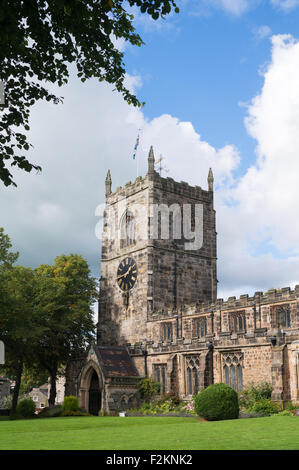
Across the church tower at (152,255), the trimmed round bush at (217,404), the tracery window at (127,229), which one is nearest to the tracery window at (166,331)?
the church tower at (152,255)

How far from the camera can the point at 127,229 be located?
54469 mm

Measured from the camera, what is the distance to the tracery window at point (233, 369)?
34.7 metres

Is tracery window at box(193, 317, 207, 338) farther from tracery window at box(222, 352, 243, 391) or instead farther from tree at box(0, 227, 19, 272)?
tree at box(0, 227, 19, 272)

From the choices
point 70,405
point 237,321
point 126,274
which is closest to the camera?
point 70,405

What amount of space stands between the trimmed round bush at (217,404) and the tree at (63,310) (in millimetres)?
18756

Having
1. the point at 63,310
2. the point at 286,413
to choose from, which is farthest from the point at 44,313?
the point at 286,413

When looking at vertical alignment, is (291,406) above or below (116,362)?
below

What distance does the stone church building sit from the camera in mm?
34528

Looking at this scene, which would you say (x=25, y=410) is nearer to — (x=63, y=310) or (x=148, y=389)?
(x=148, y=389)

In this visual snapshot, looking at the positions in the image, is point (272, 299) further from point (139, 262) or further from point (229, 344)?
point (139, 262)

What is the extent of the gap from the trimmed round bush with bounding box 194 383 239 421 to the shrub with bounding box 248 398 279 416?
2.78m

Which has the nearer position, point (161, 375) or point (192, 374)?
point (192, 374)

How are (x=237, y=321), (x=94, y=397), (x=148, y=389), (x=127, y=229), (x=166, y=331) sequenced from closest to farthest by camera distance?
(x=237, y=321) → (x=148, y=389) → (x=94, y=397) → (x=166, y=331) → (x=127, y=229)

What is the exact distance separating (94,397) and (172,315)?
9397mm
